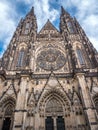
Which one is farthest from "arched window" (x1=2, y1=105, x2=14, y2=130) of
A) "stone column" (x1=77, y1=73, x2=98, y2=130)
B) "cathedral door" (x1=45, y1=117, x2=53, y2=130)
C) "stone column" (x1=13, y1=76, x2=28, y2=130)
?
"stone column" (x1=77, y1=73, x2=98, y2=130)

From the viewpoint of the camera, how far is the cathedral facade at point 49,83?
12.2 metres

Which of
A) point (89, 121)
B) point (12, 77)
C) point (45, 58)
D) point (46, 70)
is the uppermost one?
point (45, 58)

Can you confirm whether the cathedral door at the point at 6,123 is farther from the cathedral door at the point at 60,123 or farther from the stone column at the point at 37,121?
the cathedral door at the point at 60,123

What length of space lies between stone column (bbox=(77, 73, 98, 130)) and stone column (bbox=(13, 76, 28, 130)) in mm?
5441

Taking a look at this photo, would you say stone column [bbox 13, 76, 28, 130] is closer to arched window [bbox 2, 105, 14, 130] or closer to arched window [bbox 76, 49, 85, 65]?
arched window [bbox 2, 105, 14, 130]

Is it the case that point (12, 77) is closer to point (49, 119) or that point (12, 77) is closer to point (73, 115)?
point (49, 119)

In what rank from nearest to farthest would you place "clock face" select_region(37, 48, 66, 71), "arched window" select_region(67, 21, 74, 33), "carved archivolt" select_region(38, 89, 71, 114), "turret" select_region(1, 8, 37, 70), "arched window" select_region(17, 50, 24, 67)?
"carved archivolt" select_region(38, 89, 71, 114) → "turret" select_region(1, 8, 37, 70) → "clock face" select_region(37, 48, 66, 71) → "arched window" select_region(17, 50, 24, 67) → "arched window" select_region(67, 21, 74, 33)

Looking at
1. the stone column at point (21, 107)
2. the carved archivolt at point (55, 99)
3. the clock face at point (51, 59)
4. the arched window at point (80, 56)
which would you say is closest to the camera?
the stone column at point (21, 107)

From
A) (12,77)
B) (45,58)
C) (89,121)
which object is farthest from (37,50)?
(89,121)

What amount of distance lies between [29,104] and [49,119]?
2.36 m

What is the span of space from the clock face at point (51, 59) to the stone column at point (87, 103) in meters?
3.66

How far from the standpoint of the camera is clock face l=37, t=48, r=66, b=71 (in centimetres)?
1700

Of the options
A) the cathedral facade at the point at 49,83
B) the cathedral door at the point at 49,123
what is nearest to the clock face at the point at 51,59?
the cathedral facade at the point at 49,83

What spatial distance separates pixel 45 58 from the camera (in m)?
18.1
